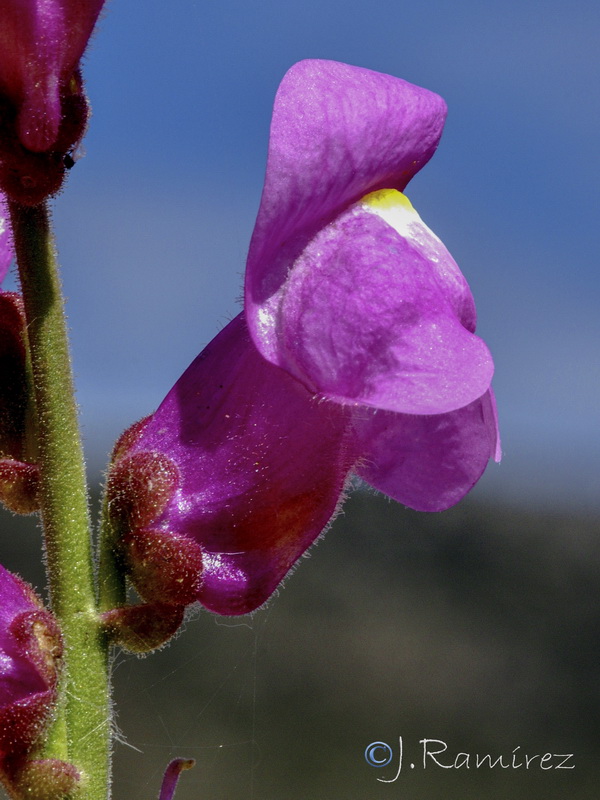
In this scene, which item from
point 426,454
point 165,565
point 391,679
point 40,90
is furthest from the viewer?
point 391,679

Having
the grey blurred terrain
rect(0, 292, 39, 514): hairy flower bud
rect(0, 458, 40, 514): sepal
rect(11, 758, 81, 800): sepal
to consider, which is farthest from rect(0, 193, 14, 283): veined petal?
the grey blurred terrain

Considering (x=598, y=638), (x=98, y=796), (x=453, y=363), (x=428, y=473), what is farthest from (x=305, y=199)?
(x=598, y=638)

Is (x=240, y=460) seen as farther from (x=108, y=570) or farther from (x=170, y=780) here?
(x=170, y=780)

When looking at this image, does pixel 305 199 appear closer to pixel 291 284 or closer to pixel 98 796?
pixel 291 284

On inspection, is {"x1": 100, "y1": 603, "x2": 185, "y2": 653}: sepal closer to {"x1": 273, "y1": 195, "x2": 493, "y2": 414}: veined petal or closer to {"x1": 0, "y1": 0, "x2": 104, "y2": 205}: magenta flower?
{"x1": 273, "y1": 195, "x2": 493, "y2": 414}: veined petal

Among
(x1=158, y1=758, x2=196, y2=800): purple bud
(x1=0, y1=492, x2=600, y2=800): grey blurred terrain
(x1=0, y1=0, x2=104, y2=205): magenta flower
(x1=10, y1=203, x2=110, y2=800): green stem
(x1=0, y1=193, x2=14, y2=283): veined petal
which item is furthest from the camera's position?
(x1=0, y1=492, x2=600, y2=800): grey blurred terrain

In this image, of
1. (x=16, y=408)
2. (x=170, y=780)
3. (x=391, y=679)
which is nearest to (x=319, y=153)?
(x=16, y=408)
